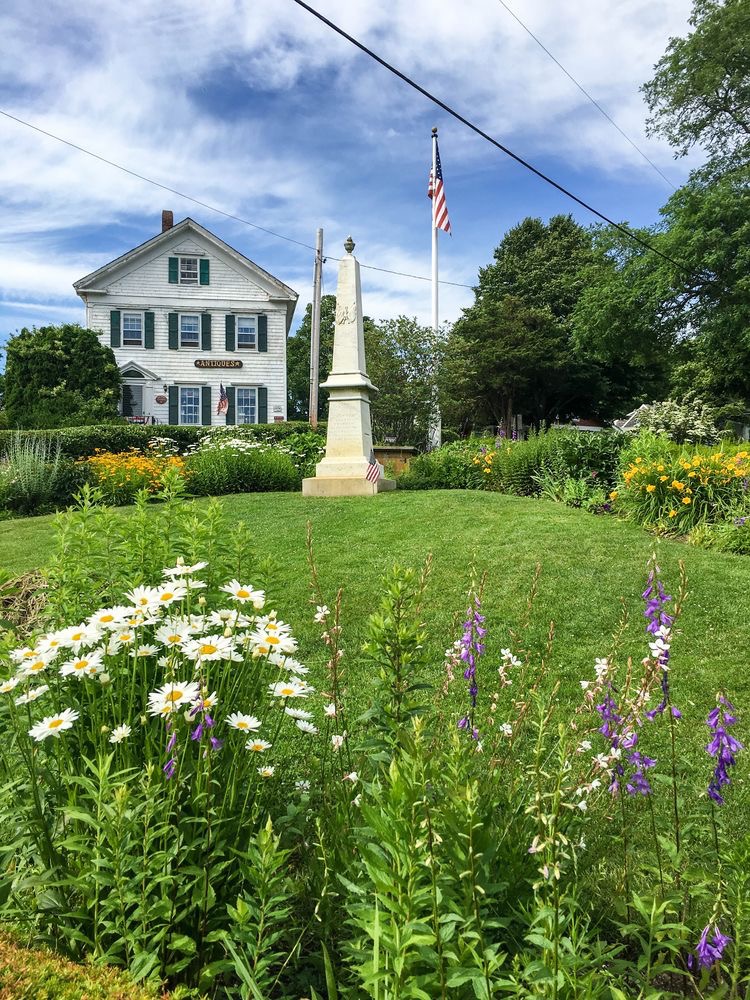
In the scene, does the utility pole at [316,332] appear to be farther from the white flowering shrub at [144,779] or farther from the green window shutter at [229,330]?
the white flowering shrub at [144,779]

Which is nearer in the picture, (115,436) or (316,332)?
(115,436)

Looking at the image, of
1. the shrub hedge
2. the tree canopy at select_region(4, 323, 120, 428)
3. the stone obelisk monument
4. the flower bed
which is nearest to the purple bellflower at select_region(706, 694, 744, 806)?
the flower bed

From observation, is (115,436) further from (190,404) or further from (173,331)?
(173,331)

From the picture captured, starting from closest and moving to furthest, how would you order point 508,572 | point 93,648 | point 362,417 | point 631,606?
point 93,648, point 631,606, point 508,572, point 362,417

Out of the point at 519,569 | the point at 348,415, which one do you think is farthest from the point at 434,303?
the point at 519,569

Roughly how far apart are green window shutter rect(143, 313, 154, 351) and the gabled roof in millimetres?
2194

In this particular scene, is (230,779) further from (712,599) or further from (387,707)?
(712,599)

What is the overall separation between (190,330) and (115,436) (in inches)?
516

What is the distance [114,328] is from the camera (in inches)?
1119

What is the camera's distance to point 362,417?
39.4 ft

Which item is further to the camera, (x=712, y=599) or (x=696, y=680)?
(x=712, y=599)

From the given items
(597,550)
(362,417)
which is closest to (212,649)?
(597,550)

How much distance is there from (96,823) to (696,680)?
13.2 ft

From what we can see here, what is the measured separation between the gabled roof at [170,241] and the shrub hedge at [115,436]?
11.1 m
